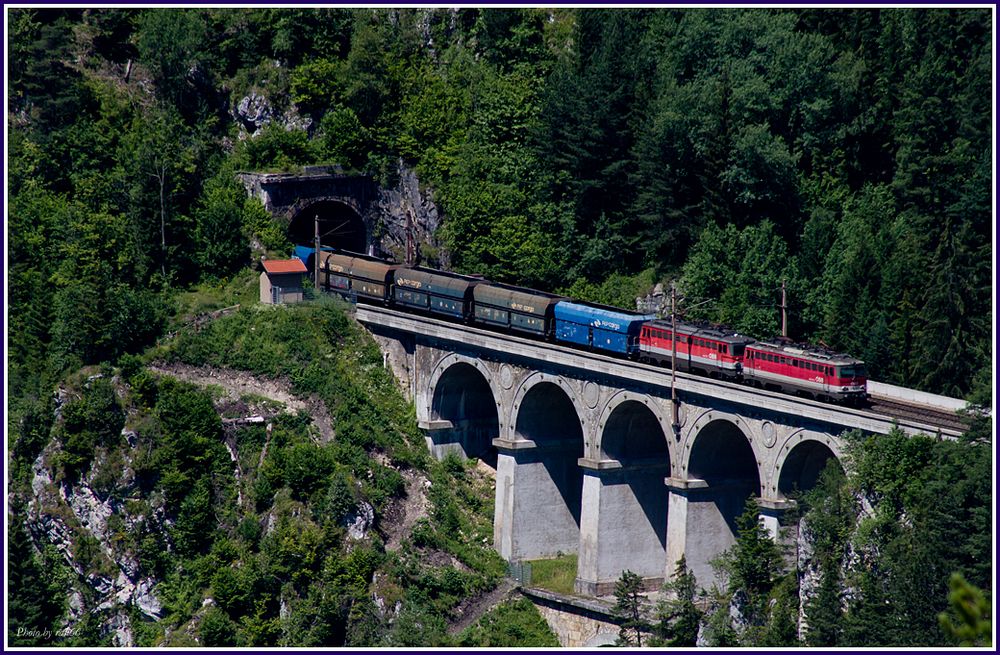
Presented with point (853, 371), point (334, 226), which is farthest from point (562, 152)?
point (853, 371)

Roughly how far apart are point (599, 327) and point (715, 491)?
39.4 feet

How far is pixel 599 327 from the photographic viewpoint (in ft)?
319

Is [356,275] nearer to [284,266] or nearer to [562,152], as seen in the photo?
[284,266]

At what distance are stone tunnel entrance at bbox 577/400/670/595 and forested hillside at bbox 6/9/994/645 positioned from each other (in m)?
6.01

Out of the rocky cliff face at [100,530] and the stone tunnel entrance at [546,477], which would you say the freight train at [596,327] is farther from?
the rocky cliff face at [100,530]

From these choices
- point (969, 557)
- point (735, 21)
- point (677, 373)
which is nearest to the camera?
point (969, 557)

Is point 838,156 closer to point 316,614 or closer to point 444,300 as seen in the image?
point 444,300

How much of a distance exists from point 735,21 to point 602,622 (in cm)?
4553

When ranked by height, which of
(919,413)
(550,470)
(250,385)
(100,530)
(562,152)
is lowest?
(100,530)

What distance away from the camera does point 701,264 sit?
10731 centimetres

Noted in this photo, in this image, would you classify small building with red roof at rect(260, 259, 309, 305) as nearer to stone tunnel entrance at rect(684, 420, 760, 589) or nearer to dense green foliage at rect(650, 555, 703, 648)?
stone tunnel entrance at rect(684, 420, 760, 589)

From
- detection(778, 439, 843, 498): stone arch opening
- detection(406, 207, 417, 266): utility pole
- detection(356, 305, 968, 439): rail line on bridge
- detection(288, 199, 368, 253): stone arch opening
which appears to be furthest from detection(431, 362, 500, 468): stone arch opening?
detection(778, 439, 843, 498): stone arch opening

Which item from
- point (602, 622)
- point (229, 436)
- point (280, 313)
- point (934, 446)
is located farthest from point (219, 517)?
point (934, 446)

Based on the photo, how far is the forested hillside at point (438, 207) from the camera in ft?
317
